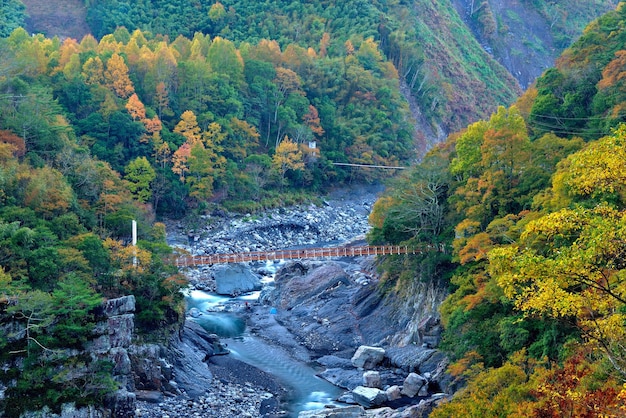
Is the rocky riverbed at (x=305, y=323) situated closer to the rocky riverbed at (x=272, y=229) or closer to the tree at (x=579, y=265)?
the rocky riverbed at (x=272, y=229)

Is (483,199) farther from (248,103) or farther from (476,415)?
(248,103)

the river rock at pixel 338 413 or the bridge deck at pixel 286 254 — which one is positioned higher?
the bridge deck at pixel 286 254

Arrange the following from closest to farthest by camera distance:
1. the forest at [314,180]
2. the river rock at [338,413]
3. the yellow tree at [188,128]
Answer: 1. the forest at [314,180]
2. the river rock at [338,413]
3. the yellow tree at [188,128]

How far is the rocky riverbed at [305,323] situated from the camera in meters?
21.9

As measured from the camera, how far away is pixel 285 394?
23.0 m

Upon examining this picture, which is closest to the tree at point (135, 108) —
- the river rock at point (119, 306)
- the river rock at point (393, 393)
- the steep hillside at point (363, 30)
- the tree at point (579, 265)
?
the steep hillside at point (363, 30)

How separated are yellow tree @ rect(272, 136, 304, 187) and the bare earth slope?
40.7 m

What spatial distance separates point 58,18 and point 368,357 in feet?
246

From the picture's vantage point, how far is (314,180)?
57688mm

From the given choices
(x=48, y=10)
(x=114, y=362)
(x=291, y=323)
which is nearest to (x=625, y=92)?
(x=291, y=323)

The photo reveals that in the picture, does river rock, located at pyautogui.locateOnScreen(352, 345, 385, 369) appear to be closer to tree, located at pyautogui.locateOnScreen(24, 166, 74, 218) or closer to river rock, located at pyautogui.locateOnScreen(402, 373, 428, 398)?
river rock, located at pyautogui.locateOnScreen(402, 373, 428, 398)

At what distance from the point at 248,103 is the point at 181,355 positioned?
118 feet

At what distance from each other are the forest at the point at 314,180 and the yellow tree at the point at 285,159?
18cm

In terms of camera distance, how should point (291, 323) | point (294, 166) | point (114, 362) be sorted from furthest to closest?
point (294, 166) < point (291, 323) < point (114, 362)
